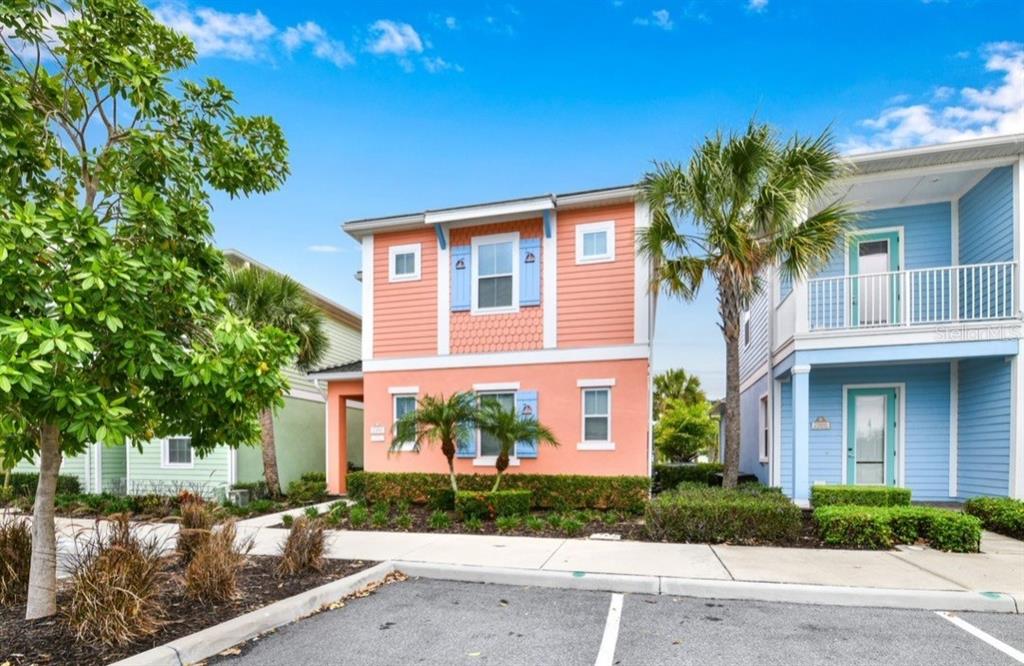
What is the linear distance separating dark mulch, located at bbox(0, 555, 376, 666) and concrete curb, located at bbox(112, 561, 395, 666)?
A: 16 cm

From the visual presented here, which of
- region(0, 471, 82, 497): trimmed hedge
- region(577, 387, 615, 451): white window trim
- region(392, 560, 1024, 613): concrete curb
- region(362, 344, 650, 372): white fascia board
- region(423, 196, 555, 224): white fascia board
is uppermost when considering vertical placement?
region(423, 196, 555, 224): white fascia board

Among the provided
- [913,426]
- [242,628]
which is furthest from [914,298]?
[242,628]

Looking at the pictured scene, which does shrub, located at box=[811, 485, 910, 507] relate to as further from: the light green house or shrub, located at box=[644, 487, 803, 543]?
the light green house

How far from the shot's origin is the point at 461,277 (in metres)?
12.2

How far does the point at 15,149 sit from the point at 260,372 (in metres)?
2.48

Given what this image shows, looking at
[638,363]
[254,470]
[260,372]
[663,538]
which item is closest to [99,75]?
[260,372]

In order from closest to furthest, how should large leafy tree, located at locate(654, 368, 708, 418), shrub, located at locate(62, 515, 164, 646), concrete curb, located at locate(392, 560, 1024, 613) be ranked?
shrub, located at locate(62, 515, 164, 646)
concrete curb, located at locate(392, 560, 1024, 613)
large leafy tree, located at locate(654, 368, 708, 418)

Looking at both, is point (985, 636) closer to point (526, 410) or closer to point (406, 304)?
point (526, 410)

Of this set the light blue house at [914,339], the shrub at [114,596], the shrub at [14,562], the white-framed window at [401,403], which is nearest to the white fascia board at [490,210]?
the white-framed window at [401,403]

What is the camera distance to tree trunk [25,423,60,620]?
14.7ft

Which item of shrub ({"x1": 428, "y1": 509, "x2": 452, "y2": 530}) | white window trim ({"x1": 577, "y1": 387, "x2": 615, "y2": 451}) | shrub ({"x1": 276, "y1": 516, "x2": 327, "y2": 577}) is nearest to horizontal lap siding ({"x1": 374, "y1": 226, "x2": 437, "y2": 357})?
white window trim ({"x1": 577, "y1": 387, "x2": 615, "y2": 451})

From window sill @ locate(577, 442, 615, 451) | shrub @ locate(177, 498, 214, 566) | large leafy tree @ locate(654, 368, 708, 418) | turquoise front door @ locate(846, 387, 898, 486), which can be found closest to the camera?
shrub @ locate(177, 498, 214, 566)

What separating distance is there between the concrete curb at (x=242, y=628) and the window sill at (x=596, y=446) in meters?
6.12

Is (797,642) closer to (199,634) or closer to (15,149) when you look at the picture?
(199,634)
